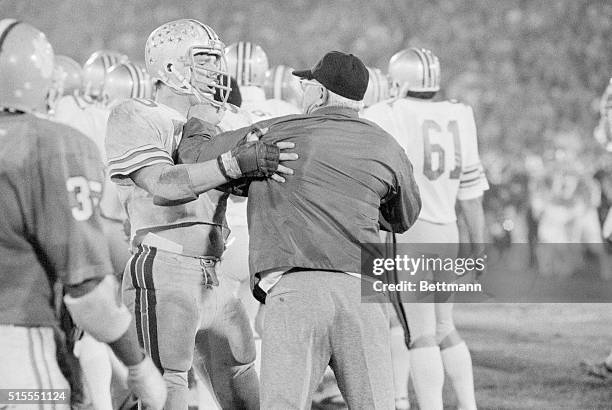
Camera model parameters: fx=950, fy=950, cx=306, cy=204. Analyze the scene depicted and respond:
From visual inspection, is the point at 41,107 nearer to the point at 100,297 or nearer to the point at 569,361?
the point at 100,297

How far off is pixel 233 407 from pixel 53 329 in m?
0.98

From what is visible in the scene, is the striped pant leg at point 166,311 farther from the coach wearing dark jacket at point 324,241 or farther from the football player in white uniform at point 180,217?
the coach wearing dark jacket at point 324,241

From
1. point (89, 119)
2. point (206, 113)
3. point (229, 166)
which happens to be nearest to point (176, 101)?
point (206, 113)

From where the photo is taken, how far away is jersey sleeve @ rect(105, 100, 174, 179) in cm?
Answer: 268

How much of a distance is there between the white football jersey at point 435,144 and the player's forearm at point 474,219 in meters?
0.08

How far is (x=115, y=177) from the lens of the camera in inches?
107

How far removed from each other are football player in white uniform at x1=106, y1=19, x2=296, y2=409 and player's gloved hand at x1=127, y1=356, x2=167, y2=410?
0.20 meters

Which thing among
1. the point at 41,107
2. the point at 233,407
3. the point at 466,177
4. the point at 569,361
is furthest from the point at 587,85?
the point at 41,107

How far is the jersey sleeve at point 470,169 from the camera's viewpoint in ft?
14.5

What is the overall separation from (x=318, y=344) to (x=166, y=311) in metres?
0.53

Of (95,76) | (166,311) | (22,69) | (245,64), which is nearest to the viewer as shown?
(22,69)

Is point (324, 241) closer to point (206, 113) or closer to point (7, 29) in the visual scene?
point (206, 113)

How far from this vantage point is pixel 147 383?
249 centimetres

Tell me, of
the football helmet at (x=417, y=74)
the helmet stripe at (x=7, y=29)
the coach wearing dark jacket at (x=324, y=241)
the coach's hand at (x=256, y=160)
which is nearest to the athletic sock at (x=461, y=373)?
the football helmet at (x=417, y=74)
